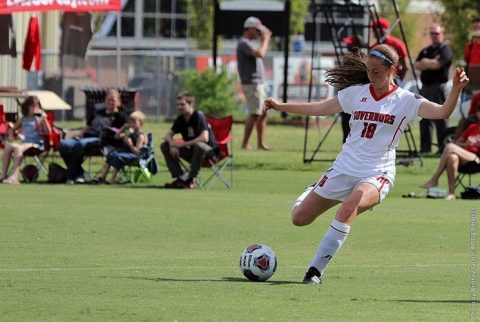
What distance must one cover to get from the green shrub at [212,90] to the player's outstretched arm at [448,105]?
82.5ft

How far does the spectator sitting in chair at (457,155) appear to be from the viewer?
2009 cm

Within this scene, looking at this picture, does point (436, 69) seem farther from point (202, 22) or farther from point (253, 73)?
point (202, 22)

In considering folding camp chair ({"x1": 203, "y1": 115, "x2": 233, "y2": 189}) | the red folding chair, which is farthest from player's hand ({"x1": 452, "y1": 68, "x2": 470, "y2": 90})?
the red folding chair

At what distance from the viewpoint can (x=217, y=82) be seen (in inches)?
1451

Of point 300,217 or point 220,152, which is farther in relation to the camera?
point 220,152

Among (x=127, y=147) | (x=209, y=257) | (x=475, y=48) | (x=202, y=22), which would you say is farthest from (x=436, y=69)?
(x=202, y=22)

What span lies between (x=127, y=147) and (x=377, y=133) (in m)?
10.9

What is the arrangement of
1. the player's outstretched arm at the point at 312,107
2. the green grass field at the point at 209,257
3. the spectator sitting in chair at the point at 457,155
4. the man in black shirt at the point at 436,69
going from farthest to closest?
the man in black shirt at the point at 436,69 < the spectator sitting in chair at the point at 457,155 < the player's outstretched arm at the point at 312,107 < the green grass field at the point at 209,257

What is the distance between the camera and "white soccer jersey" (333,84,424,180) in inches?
449

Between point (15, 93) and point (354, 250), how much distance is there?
11569 mm

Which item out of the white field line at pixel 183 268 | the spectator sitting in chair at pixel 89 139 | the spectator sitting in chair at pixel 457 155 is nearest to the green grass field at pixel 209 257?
the white field line at pixel 183 268

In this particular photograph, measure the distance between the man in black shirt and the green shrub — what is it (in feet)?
35.5

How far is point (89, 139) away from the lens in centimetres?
2231

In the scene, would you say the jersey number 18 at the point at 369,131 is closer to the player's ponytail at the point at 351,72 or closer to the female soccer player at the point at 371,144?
the female soccer player at the point at 371,144
